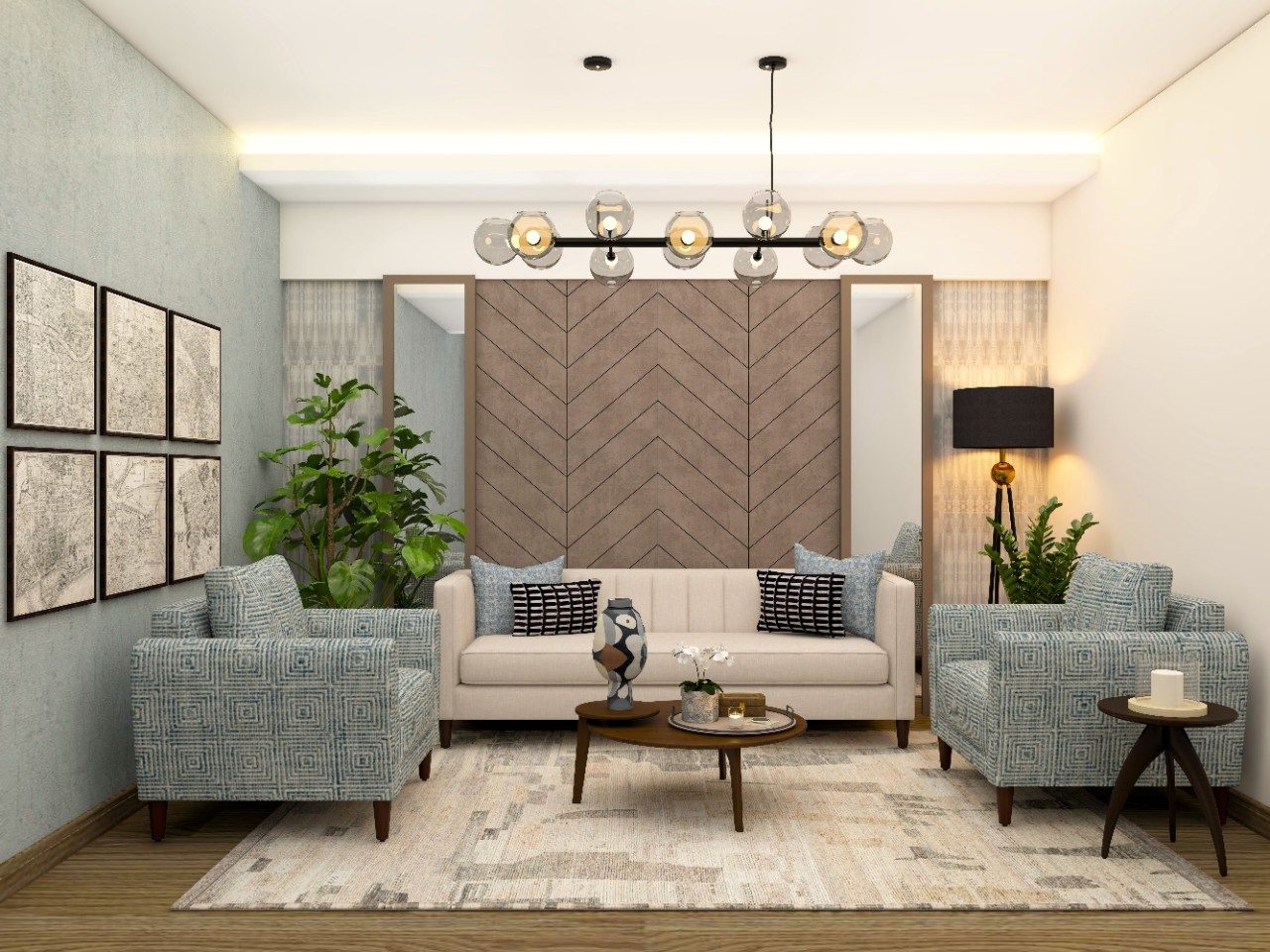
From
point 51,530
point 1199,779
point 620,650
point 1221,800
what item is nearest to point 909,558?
point 1221,800

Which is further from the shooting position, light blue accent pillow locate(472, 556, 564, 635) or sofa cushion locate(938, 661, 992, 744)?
A: light blue accent pillow locate(472, 556, 564, 635)

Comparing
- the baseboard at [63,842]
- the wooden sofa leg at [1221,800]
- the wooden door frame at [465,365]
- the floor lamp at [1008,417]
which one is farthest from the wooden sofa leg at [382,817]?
the floor lamp at [1008,417]

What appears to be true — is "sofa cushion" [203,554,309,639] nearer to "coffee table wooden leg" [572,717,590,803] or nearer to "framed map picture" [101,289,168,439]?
"framed map picture" [101,289,168,439]

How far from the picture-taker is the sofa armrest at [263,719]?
3662 mm

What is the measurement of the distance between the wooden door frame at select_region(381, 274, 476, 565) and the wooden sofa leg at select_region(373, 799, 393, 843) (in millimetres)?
2383

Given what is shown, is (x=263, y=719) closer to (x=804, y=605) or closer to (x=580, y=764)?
(x=580, y=764)

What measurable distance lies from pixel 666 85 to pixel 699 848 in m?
3.16

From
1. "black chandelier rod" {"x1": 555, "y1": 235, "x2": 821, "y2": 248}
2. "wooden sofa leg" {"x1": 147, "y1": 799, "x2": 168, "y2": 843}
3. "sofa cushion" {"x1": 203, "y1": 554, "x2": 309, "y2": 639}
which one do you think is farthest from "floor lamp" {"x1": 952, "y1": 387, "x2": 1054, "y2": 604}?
Result: "wooden sofa leg" {"x1": 147, "y1": 799, "x2": 168, "y2": 843}

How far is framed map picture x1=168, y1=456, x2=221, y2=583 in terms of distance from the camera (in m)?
4.54

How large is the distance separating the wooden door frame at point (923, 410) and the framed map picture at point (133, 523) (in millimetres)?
3456

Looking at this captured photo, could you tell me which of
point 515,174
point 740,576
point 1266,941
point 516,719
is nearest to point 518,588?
point 516,719

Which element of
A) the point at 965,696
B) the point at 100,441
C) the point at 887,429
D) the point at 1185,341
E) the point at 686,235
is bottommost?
the point at 965,696

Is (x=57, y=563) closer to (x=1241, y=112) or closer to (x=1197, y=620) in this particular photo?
(x=1197, y=620)

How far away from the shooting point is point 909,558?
5969 millimetres
